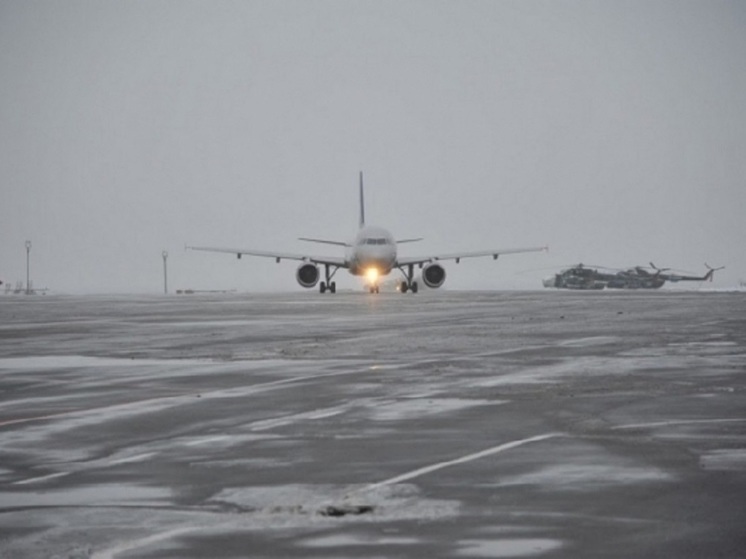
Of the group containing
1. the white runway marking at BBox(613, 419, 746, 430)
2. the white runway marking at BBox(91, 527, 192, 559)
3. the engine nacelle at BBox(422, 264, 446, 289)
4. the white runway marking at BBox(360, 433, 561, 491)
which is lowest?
the white runway marking at BBox(91, 527, 192, 559)

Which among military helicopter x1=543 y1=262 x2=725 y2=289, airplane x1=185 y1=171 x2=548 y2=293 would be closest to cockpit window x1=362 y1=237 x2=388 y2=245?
airplane x1=185 y1=171 x2=548 y2=293

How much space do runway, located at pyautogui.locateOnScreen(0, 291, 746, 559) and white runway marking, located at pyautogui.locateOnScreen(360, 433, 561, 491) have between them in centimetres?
3

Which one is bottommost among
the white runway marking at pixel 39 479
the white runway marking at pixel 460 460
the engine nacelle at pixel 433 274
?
the white runway marking at pixel 460 460

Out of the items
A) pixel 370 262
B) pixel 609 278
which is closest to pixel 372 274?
pixel 370 262

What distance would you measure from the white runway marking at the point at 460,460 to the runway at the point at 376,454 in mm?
31

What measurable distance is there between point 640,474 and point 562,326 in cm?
2577

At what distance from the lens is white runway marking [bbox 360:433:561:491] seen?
10.1 meters

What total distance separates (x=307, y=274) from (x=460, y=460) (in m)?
80.2

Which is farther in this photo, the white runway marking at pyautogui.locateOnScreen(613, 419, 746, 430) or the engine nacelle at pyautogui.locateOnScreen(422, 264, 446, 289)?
the engine nacelle at pyautogui.locateOnScreen(422, 264, 446, 289)

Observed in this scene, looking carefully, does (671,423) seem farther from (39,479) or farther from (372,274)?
(372,274)

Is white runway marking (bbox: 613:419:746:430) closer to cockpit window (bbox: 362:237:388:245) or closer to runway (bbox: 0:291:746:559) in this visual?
runway (bbox: 0:291:746:559)

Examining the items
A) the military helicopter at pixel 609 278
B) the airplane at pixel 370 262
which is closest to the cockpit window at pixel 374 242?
the airplane at pixel 370 262

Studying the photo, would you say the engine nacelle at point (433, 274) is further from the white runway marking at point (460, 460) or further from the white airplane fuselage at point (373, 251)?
the white runway marking at point (460, 460)

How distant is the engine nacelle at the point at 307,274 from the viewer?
90938 mm
